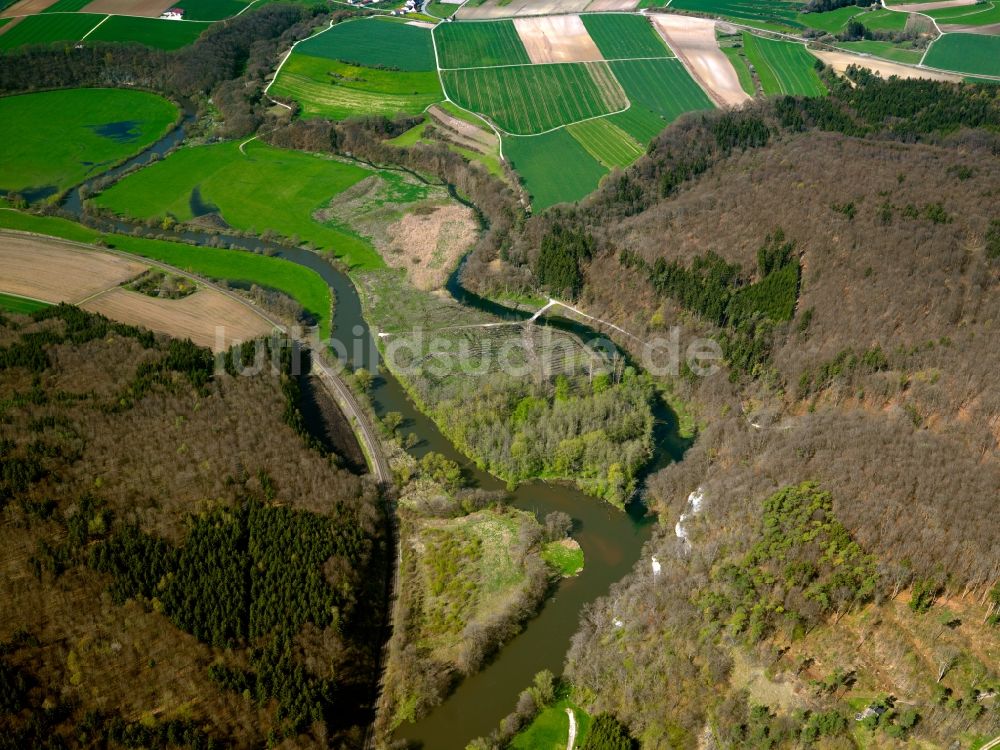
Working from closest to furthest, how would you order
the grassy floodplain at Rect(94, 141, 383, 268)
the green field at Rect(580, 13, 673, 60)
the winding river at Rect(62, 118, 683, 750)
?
the winding river at Rect(62, 118, 683, 750), the grassy floodplain at Rect(94, 141, 383, 268), the green field at Rect(580, 13, 673, 60)

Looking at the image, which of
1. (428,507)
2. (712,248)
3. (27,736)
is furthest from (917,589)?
(27,736)

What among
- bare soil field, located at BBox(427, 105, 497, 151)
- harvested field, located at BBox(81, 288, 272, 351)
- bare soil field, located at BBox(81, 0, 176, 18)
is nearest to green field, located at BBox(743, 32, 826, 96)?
bare soil field, located at BBox(427, 105, 497, 151)

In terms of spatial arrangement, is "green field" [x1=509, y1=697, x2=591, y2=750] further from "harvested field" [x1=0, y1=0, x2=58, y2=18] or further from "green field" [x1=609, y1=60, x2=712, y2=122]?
"harvested field" [x1=0, y1=0, x2=58, y2=18]

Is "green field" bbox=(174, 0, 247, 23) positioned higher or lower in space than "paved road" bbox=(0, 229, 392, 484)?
higher

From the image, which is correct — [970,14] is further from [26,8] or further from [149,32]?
[26,8]

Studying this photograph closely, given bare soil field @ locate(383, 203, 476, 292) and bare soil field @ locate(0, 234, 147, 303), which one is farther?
bare soil field @ locate(383, 203, 476, 292)

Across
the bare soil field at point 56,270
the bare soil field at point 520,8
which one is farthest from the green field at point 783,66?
the bare soil field at point 56,270

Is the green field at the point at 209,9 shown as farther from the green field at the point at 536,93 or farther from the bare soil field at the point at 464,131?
the bare soil field at the point at 464,131

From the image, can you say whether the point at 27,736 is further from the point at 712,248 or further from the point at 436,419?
the point at 712,248
